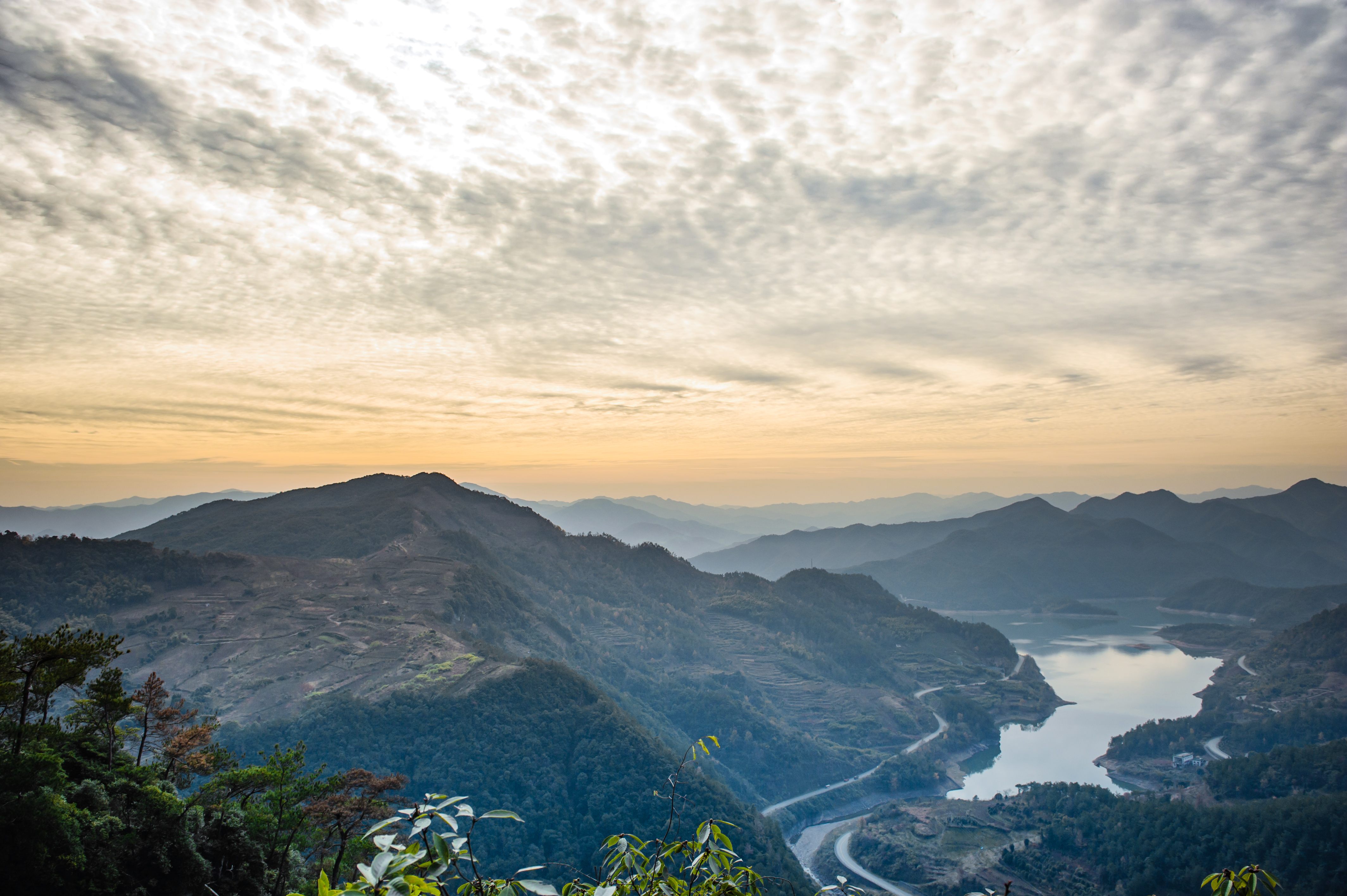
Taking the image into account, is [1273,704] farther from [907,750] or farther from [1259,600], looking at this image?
[1259,600]

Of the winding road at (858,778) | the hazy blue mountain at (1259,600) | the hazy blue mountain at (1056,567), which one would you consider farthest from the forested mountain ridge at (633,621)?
the hazy blue mountain at (1056,567)

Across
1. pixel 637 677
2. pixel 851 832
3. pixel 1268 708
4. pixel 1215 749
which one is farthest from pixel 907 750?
pixel 1268 708

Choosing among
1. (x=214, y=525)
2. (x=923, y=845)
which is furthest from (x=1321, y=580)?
(x=214, y=525)

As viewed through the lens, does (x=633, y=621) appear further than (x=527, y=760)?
Yes

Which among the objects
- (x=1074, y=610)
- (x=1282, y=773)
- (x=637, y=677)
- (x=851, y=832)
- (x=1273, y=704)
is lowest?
(x=1074, y=610)

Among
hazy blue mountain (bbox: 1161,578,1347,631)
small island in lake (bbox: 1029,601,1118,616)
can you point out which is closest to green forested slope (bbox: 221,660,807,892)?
hazy blue mountain (bbox: 1161,578,1347,631)

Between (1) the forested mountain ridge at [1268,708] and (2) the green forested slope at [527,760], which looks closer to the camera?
(2) the green forested slope at [527,760]

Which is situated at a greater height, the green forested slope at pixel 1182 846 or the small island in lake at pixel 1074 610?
the green forested slope at pixel 1182 846

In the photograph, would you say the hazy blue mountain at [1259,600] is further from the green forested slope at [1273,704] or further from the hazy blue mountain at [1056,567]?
the green forested slope at [1273,704]
